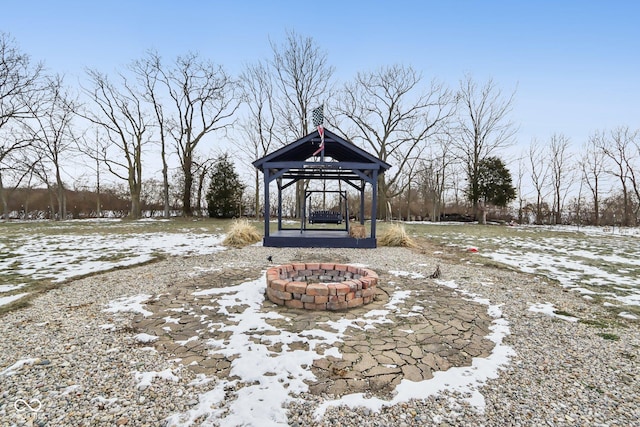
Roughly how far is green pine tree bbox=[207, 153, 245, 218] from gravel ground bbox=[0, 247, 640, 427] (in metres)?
17.7

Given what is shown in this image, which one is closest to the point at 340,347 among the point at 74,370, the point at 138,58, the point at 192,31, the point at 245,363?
the point at 245,363

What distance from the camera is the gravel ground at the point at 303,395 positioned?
176 centimetres

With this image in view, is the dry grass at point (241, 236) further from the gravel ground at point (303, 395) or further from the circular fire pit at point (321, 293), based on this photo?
the circular fire pit at point (321, 293)

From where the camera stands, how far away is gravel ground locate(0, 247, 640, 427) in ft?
5.78

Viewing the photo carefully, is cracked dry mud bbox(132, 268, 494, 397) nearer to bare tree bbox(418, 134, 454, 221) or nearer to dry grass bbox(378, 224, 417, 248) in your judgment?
dry grass bbox(378, 224, 417, 248)

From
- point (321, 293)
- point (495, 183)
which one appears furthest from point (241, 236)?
point (495, 183)

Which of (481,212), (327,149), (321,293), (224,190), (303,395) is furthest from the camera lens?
(224,190)

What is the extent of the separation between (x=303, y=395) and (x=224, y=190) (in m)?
20.6

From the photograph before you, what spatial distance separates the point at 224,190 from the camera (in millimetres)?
21172

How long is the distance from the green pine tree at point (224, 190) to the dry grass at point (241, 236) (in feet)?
39.5

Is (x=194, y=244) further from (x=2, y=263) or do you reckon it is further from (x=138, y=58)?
(x=138, y=58)

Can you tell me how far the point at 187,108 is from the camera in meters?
20.2

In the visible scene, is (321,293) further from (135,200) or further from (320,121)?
(135,200)

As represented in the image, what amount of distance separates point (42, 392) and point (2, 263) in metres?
6.14
